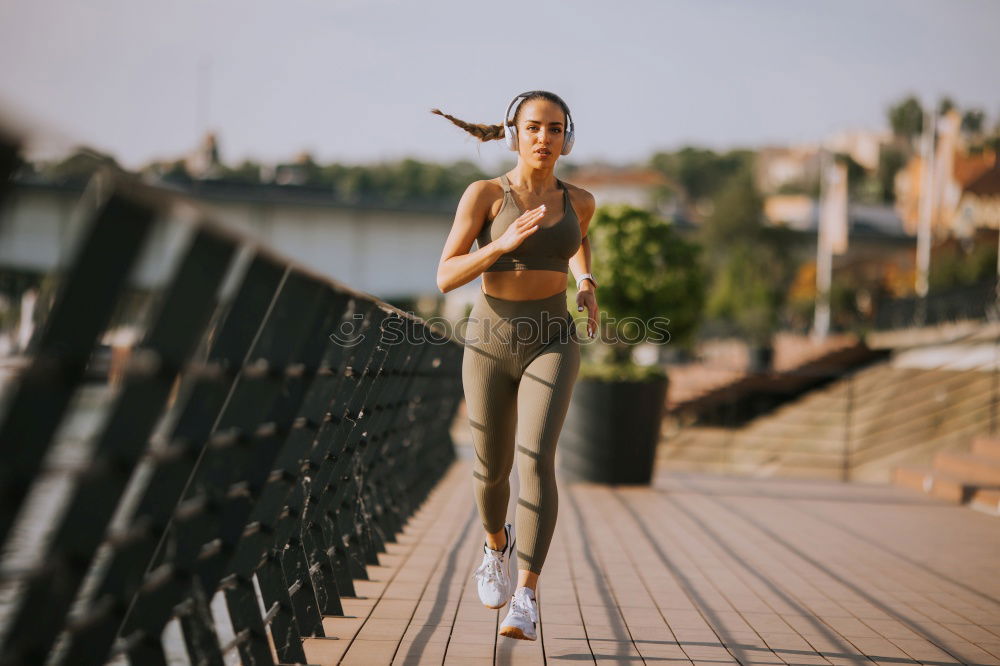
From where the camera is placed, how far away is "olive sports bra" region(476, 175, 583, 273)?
148 inches

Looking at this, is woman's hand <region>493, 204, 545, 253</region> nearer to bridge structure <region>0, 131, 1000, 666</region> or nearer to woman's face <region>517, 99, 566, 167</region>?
woman's face <region>517, 99, 566, 167</region>

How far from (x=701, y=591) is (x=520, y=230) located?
2.32 m

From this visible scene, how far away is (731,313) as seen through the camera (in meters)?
57.6

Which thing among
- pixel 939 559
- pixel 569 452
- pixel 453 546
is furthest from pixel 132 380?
pixel 569 452

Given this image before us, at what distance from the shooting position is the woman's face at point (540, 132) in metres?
3.88

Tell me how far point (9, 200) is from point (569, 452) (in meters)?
9.07

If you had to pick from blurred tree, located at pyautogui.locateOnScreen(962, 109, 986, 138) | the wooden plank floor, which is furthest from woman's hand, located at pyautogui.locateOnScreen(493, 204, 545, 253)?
blurred tree, located at pyautogui.locateOnScreen(962, 109, 986, 138)

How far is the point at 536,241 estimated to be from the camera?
3758mm

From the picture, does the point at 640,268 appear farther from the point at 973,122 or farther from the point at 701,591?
the point at 973,122

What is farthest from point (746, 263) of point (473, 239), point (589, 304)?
point (473, 239)

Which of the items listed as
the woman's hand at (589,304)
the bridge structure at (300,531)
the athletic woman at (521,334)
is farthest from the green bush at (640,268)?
the athletic woman at (521,334)

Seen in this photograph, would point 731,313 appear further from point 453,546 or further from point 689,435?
point 453,546

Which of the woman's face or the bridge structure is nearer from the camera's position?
the bridge structure

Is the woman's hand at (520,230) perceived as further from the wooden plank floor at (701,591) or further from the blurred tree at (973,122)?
the blurred tree at (973,122)
